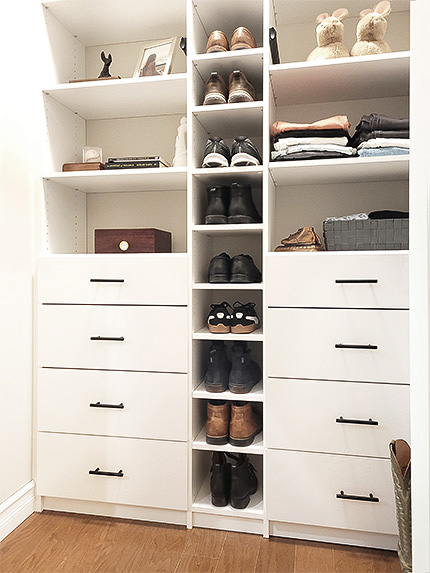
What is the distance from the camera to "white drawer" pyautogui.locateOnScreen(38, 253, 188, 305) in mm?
1861

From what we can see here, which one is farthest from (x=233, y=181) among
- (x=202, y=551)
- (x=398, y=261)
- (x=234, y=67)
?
(x=202, y=551)

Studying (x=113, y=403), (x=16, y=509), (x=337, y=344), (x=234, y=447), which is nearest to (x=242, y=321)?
(x=337, y=344)

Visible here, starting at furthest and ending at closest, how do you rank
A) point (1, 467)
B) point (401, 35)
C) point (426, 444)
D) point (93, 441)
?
point (401, 35), point (93, 441), point (1, 467), point (426, 444)

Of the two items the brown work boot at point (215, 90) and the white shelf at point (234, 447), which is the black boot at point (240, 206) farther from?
the white shelf at point (234, 447)

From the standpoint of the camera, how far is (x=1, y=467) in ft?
5.93

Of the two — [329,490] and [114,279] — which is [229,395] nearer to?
[329,490]

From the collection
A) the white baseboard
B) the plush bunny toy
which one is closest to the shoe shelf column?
the plush bunny toy

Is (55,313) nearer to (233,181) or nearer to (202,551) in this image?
(233,181)

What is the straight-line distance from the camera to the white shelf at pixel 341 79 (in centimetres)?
175

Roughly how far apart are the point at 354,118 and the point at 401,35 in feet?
1.26

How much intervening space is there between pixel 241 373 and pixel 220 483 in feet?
1.38

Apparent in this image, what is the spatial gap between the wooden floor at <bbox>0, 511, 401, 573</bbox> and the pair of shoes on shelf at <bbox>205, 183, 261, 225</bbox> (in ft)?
3.86

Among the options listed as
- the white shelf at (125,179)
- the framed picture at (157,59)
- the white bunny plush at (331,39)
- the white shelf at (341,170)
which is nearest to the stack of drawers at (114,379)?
the white shelf at (125,179)

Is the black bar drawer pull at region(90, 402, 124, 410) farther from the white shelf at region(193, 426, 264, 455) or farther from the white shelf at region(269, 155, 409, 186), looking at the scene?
the white shelf at region(269, 155, 409, 186)
